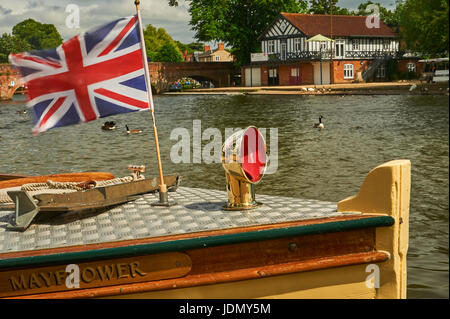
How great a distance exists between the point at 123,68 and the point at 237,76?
78.5 metres

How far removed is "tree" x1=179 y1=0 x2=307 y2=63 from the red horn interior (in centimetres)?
6600

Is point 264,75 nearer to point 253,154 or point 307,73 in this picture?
point 307,73

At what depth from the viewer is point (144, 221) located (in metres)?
5.30

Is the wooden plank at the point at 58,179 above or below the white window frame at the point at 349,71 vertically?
above

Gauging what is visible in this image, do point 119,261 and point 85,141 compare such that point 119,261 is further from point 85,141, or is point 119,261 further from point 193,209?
point 85,141

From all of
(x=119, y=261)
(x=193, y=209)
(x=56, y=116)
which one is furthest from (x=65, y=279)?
(x=56, y=116)

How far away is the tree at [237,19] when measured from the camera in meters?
70.8

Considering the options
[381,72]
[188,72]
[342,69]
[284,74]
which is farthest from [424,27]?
[188,72]

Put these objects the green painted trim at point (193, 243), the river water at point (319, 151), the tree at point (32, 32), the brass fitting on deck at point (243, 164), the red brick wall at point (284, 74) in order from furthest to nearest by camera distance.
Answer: the tree at point (32, 32) → the red brick wall at point (284, 74) → the river water at point (319, 151) → the brass fitting on deck at point (243, 164) → the green painted trim at point (193, 243)

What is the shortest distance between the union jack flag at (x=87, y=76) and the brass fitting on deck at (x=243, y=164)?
1.17m

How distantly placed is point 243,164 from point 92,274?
1621 mm

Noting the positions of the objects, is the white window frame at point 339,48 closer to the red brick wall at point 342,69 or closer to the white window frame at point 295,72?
the red brick wall at point 342,69

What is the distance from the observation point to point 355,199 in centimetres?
505

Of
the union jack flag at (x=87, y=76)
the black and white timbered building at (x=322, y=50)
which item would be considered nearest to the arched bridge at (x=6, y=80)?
the black and white timbered building at (x=322, y=50)
